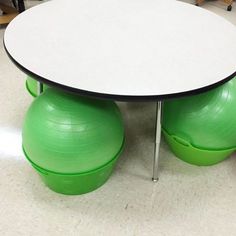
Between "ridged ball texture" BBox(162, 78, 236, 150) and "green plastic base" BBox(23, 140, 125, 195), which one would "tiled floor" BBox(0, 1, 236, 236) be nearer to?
"green plastic base" BBox(23, 140, 125, 195)

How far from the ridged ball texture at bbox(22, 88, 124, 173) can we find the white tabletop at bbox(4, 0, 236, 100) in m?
0.16

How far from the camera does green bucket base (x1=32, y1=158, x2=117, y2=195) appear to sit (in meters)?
1.45

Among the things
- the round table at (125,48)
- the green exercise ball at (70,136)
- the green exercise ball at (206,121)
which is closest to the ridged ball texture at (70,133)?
the green exercise ball at (70,136)

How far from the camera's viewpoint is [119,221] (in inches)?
58.5

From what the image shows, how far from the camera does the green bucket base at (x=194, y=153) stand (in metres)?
1.64

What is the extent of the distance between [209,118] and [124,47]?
Answer: 1.74 feet

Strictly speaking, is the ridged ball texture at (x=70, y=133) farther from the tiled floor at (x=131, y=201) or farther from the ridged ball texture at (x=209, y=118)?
the ridged ball texture at (x=209, y=118)

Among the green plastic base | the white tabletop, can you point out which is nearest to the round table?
the white tabletop

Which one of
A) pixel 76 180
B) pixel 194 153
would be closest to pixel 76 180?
pixel 76 180

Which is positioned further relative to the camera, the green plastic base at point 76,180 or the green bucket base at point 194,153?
the green bucket base at point 194,153

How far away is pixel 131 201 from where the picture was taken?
1578mm

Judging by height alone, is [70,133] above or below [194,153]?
above

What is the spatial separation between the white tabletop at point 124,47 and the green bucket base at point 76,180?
433 millimetres

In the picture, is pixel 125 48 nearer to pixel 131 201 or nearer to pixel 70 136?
pixel 70 136
